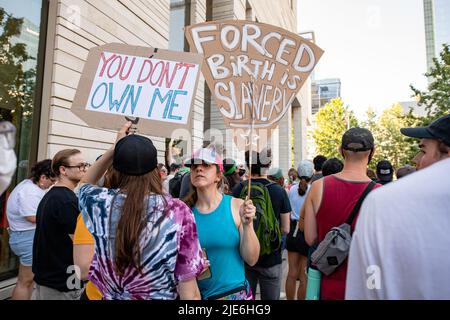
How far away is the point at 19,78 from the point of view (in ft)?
17.3

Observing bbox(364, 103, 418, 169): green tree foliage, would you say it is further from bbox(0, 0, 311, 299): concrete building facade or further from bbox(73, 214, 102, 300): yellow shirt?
bbox(73, 214, 102, 300): yellow shirt

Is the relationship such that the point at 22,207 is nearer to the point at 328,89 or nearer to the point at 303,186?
the point at 303,186

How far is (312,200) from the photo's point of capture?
8.27 ft

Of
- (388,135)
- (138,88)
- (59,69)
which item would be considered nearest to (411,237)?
(138,88)

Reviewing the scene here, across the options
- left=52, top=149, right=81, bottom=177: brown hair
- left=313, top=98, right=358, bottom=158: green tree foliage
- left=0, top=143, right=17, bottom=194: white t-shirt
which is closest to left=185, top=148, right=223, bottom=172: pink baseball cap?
left=52, top=149, right=81, bottom=177: brown hair

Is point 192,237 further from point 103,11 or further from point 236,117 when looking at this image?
point 103,11

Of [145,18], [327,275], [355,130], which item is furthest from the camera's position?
[145,18]

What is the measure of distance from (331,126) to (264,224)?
139 feet

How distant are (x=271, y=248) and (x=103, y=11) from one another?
19.5 ft

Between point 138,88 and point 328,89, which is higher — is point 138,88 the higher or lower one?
the lower one

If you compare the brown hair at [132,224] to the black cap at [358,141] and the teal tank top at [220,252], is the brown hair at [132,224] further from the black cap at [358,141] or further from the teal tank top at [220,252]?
the black cap at [358,141]

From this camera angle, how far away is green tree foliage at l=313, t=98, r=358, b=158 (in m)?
41.7

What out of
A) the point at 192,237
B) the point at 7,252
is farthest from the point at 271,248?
the point at 7,252

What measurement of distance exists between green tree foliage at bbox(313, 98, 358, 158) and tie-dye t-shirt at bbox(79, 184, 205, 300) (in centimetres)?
4190
